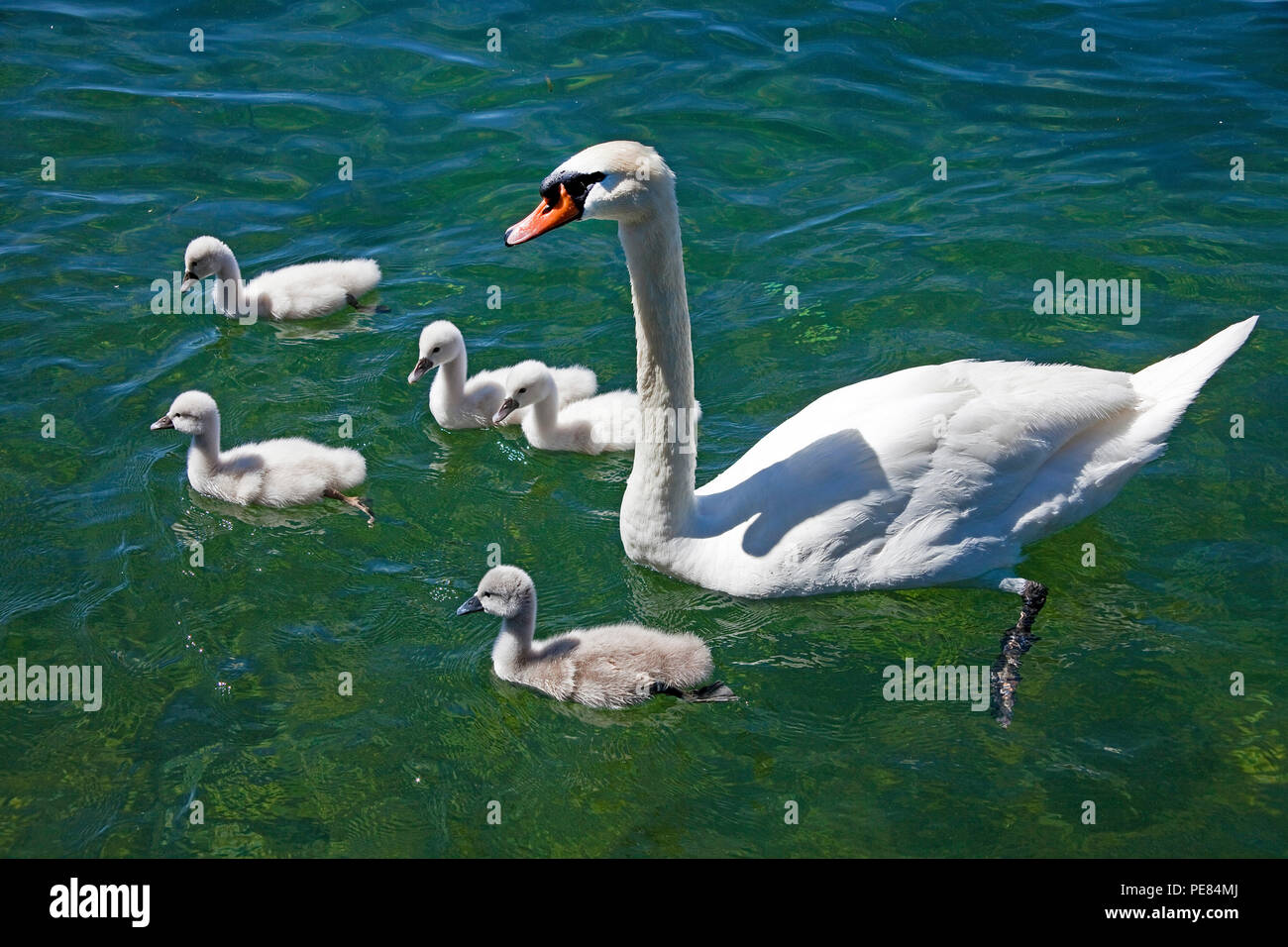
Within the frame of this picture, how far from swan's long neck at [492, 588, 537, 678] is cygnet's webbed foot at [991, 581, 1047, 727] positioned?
7.94 ft

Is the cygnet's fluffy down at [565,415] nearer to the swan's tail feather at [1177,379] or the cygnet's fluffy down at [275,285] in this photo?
the cygnet's fluffy down at [275,285]

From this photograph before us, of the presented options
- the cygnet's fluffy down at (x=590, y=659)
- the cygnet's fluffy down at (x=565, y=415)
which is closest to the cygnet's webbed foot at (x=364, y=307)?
the cygnet's fluffy down at (x=565, y=415)

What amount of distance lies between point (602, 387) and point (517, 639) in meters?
3.23

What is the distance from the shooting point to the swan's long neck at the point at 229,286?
32.7 feet

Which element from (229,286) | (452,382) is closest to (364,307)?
(229,286)

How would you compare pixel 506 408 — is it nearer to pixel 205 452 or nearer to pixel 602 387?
pixel 602 387

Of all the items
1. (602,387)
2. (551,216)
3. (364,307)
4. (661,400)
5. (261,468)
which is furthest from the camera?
(364,307)

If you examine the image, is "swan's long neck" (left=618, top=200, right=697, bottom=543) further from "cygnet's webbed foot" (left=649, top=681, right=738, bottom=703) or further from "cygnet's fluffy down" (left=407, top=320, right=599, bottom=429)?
"cygnet's fluffy down" (left=407, top=320, right=599, bottom=429)

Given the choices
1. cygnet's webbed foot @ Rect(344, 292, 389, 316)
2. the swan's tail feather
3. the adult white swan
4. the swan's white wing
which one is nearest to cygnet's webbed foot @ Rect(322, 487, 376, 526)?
the adult white swan

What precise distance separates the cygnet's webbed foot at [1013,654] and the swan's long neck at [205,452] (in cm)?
488

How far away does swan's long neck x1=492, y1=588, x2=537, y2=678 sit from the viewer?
22.3 ft

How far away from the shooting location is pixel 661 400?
23.7 ft

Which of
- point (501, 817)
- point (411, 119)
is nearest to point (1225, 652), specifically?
point (501, 817)

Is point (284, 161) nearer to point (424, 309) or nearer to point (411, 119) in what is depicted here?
point (411, 119)
